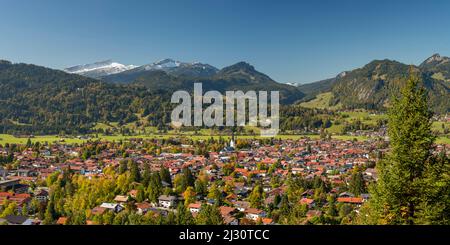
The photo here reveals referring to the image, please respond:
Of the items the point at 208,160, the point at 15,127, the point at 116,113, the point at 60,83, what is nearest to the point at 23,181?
the point at 208,160

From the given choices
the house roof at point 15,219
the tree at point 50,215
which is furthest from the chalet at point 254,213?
the house roof at point 15,219

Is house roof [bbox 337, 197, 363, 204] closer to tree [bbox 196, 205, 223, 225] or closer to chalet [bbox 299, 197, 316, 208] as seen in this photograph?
chalet [bbox 299, 197, 316, 208]

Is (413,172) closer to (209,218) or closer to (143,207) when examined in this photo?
(209,218)

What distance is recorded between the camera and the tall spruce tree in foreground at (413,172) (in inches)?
309

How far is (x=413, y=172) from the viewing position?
8.15 meters

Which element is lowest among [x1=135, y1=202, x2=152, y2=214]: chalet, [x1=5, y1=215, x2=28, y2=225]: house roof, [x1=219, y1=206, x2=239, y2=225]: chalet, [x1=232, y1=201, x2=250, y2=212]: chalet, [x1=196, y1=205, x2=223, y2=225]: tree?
[x1=232, y1=201, x2=250, y2=212]: chalet

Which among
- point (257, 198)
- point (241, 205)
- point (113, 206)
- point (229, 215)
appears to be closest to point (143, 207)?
point (113, 206)

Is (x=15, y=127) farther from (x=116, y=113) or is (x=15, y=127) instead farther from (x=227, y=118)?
(x=227, y=118)

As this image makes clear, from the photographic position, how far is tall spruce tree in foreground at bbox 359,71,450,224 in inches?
309

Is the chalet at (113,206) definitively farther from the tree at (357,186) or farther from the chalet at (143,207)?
the tree at (357,186)

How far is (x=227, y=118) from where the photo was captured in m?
136

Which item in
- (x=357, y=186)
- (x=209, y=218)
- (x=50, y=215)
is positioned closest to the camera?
(x=209, y=218)

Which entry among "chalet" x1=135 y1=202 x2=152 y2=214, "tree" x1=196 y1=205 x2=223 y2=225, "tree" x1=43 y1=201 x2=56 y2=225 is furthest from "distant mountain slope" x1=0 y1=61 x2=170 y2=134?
"tree" x1=196 y1=205 x2=223 y2=225

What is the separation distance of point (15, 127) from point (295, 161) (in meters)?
98.2
